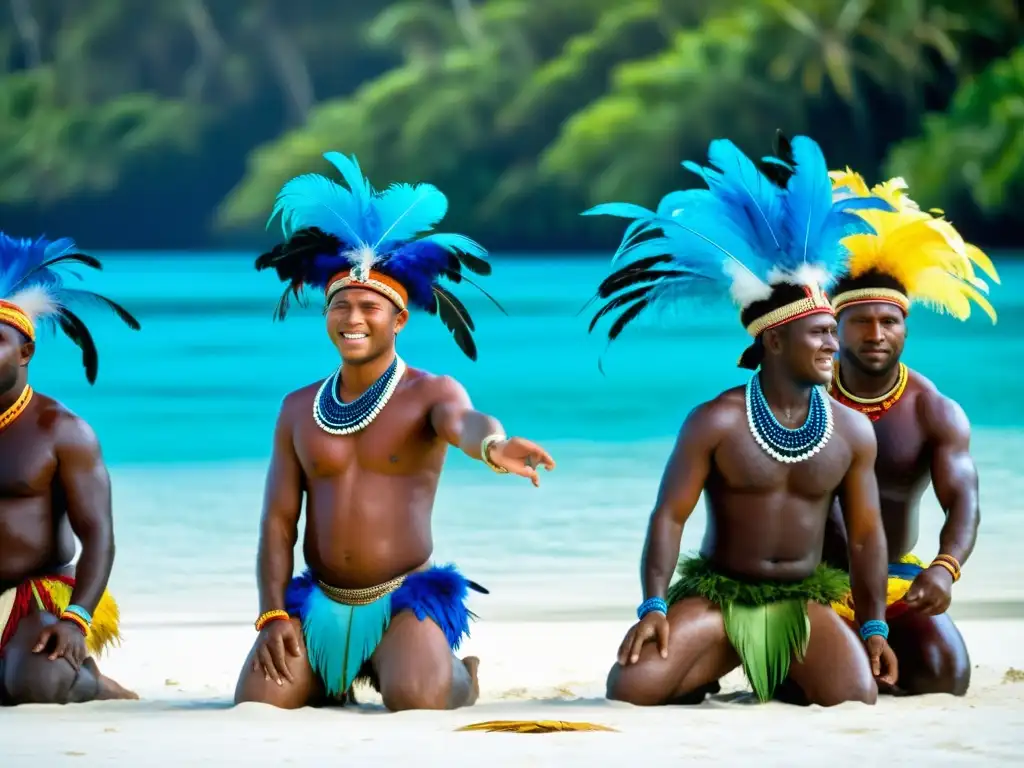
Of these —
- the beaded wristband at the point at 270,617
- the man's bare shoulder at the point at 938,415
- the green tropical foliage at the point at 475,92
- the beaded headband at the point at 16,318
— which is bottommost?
the beaded wristband at the point at 270,617

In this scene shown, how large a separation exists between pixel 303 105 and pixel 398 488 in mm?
31700

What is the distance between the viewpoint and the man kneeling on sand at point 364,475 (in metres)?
4.77

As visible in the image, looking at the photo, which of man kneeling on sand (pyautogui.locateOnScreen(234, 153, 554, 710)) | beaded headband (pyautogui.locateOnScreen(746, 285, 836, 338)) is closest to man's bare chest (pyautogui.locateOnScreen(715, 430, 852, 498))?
beaded headband (pyautogui.locateOnScreen(746, 285, 836, 338))

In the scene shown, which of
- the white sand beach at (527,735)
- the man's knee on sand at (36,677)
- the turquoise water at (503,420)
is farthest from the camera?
the turquoise water at (503,420)

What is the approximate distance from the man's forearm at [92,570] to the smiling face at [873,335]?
1910 mm

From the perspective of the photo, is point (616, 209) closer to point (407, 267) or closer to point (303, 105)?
point (407, 267)

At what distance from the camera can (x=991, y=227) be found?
29.8 metres

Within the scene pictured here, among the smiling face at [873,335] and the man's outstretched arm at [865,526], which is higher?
the smiling face at [873,335]

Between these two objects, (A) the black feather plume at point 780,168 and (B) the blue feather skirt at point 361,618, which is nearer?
(B) the blue feather skirt at point 361,618

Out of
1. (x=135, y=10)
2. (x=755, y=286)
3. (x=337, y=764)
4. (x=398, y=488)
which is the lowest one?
(x=337, y=764)

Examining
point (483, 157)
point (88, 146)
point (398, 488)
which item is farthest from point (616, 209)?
point (88, 146)

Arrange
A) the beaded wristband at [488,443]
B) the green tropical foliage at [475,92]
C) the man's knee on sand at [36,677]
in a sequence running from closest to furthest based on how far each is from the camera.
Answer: the beaded wristband at [488,443] → the man's knee on sand at [36,677] → the green tropical foliage at [475,92]

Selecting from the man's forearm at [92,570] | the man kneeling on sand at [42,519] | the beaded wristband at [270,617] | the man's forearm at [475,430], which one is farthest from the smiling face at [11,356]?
the man's forearm at [475,430]

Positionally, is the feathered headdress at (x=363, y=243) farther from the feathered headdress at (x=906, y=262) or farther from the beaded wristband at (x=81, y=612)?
the feathered headdress at (x=906, y=262)
